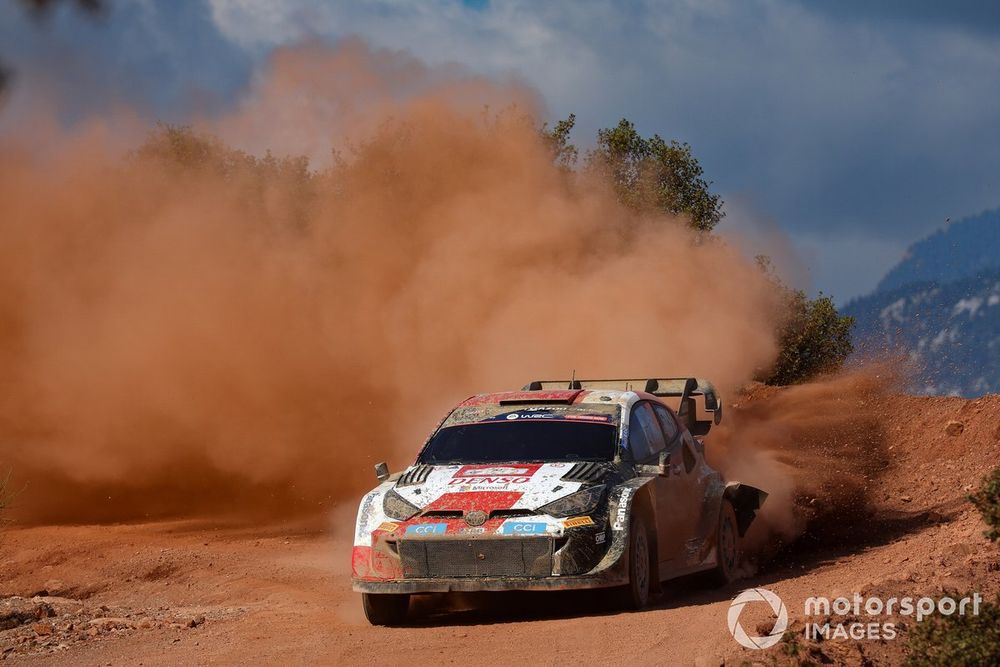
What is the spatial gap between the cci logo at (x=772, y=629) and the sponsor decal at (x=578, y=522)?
1015 millimetres

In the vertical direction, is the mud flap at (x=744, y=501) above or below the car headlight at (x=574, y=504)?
below

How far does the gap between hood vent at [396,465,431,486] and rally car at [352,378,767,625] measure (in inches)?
0.6

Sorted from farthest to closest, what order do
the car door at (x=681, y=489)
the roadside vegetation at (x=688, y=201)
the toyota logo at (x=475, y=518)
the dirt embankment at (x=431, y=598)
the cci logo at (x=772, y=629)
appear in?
the roadside vegetation at (x=688, y=201)
the car door at (x=681, y=489)
the toyota logo at (x=475, y=518)
the dirt embankment at (x=431, y=598)
the cci logo at (x=772, y=629)

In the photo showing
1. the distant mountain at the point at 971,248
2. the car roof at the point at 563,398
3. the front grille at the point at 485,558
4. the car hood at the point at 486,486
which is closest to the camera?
the front grille at the point at 485,558

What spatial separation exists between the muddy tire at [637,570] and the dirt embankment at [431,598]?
0.67ft

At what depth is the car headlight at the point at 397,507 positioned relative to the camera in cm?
897

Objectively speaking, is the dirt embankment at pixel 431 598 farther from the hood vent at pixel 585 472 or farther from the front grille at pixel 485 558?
the hood vent at pixel 585 472

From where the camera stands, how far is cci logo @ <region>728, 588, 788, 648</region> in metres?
7.21

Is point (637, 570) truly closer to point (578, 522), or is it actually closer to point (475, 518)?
point (578, 522)

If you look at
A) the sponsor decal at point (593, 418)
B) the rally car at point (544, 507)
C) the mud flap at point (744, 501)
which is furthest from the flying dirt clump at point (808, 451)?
the sponsor decal at point (593, 418)

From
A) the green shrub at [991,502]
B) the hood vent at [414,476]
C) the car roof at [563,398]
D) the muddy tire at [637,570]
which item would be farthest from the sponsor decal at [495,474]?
the green shrub at [991,502]

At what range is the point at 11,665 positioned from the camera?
861cm

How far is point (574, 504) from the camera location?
345 inches

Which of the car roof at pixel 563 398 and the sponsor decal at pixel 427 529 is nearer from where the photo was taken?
the sponsor decal at pixel 427 529
